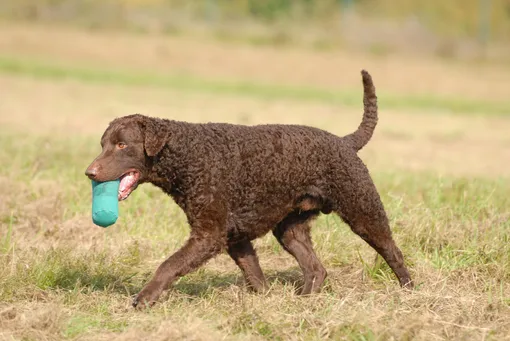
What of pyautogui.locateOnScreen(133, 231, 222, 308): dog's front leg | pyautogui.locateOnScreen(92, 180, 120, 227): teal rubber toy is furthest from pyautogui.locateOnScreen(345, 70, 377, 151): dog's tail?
pyautogui.locateOnScreen(92, 180, 120, 227): teal rubber toy

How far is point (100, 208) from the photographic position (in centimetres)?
616

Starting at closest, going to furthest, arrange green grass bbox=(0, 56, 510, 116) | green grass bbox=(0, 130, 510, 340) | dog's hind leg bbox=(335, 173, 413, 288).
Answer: green grass bbox=(0, 130, 510, 340), dog's hind leg bbox=(335, 173, 413, 288), green grass bbox=(0, 56, 510, 116)

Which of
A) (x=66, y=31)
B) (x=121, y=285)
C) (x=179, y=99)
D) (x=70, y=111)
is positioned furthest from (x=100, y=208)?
(x=66, y=31)

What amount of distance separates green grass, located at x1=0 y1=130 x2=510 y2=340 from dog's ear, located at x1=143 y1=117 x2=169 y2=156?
1049 millimetres

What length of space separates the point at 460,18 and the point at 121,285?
33.9 meters

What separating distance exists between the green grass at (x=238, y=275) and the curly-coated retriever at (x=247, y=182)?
29cm

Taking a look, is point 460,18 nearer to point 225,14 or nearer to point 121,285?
point 225,14

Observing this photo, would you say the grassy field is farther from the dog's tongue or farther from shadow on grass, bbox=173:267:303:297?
the dog's tongue

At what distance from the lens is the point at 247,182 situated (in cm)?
662

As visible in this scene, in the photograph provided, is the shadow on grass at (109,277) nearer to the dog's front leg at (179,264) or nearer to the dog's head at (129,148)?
the dog's front leg at (179,264)

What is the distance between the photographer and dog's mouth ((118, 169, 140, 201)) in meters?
6.26

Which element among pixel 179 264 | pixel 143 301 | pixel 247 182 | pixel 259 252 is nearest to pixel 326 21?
pixel 259 252

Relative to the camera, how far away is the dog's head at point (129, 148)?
6.17m

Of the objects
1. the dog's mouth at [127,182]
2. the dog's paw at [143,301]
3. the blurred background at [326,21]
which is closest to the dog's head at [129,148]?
the dog's mouth at [127,182]
